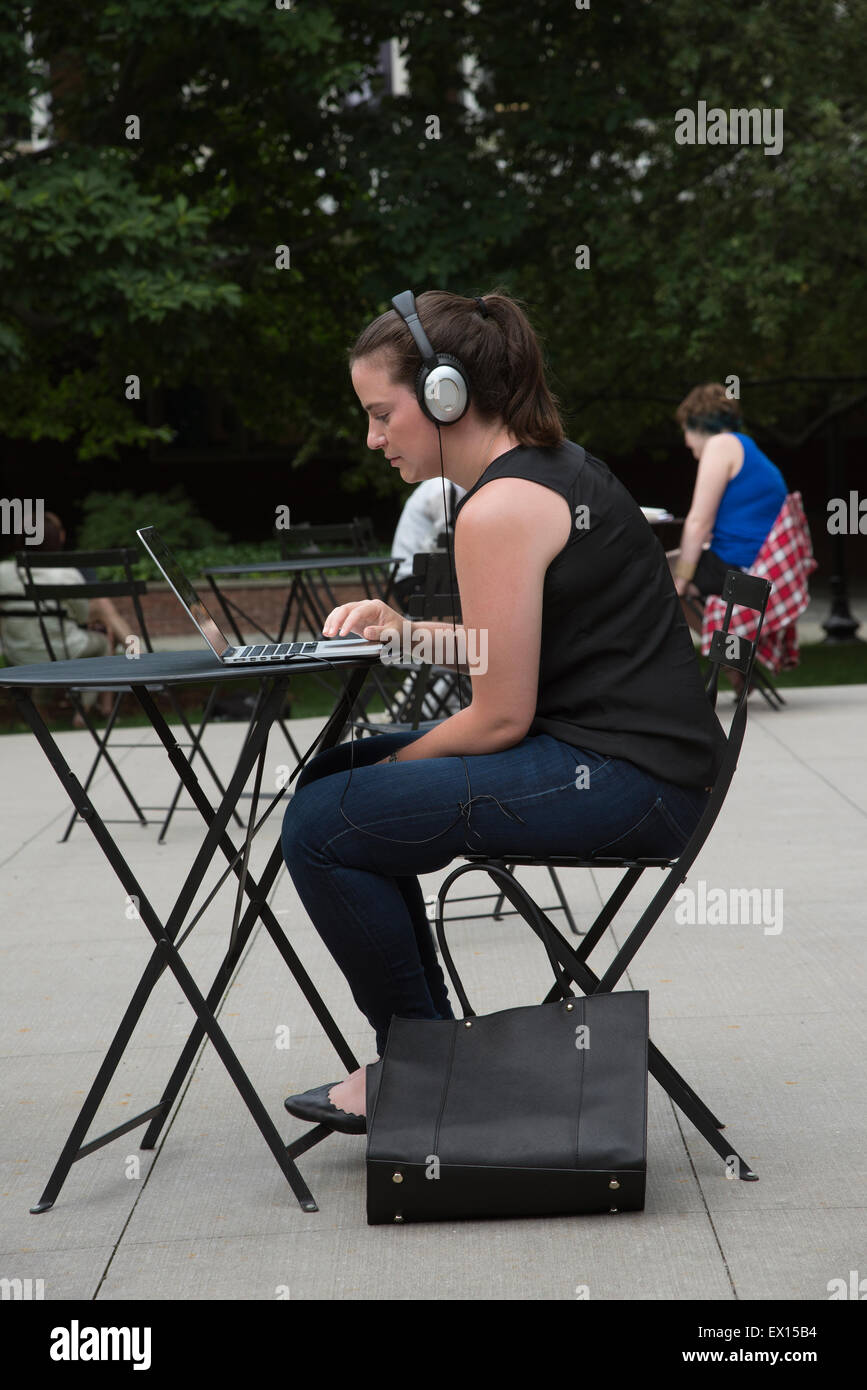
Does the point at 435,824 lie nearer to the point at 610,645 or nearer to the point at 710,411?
the point at 610,645

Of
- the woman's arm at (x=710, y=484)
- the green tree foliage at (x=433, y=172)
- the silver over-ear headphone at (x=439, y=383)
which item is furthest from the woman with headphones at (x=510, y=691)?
the green tree foliage at (x=433, y=172)

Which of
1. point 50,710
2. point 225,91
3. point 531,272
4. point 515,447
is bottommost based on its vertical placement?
point 50,710

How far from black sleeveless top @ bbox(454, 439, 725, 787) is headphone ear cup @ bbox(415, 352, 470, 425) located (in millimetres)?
133

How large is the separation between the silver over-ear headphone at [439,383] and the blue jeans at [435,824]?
662mm

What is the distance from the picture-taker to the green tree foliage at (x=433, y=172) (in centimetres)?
1396

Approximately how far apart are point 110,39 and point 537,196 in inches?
190

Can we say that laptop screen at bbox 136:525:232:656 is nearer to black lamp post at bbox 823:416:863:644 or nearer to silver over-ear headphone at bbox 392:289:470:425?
silver over-ear headphone at bbox 392:289:470:425

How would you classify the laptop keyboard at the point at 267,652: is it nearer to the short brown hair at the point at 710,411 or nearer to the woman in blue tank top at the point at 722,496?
the woman in blue tank top at the point at 722,496

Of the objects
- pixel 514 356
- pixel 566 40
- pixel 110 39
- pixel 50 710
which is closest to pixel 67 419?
pixel 110 39

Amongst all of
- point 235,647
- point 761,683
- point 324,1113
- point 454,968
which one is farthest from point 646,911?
point 761,683

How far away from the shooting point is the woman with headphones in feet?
9.87

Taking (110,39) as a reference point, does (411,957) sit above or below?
below

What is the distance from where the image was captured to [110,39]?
55.7 feet

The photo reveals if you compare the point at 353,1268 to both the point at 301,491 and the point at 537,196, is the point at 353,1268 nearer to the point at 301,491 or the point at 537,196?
the point at 537,196
